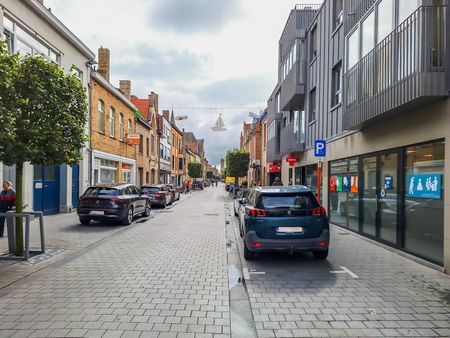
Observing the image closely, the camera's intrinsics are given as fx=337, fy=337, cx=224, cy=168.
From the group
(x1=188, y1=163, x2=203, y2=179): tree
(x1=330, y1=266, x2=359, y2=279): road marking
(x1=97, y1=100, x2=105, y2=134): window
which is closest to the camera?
(x1=330, y1=266, x2=359, y2=279): road marking

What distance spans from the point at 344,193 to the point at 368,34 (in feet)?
16.2

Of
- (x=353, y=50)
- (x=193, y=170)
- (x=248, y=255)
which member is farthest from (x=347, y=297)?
(x=193, y=170)

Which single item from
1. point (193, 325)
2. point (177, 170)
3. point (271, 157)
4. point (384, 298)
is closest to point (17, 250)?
point (193, 325)

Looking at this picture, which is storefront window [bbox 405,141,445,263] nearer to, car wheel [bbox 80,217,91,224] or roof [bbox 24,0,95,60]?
car wheel [bbox 80,217,91,224]

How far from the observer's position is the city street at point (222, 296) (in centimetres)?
386

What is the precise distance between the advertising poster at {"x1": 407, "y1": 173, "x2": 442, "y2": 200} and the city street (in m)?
1.39

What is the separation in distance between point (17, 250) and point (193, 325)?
16.3 ft

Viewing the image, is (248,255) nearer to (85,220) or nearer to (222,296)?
(222,296)

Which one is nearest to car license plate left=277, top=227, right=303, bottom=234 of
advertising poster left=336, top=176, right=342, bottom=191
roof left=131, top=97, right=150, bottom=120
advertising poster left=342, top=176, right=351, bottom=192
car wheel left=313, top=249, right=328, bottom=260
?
car wheel left=313, top=249, right=328, bottom=260

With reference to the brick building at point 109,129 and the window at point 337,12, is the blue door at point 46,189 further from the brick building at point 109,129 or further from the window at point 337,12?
the window at point 337,12

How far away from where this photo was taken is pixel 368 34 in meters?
8.96

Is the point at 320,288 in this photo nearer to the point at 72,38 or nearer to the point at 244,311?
the point at 244,311

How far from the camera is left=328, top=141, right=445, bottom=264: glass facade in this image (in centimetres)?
643

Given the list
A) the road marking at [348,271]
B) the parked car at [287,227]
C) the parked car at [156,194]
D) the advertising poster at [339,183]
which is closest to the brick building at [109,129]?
the parked car at [156,194]
